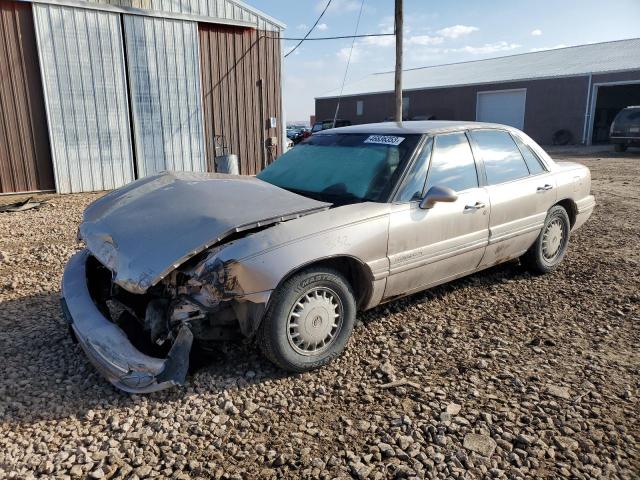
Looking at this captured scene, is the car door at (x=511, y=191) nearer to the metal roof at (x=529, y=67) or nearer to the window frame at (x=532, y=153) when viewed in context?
the window frame at (x=532, y=153)

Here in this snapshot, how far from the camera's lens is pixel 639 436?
2672 mm

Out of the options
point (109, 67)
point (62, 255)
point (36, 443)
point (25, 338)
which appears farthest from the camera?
point (109, 67)

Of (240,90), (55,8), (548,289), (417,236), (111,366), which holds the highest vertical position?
(55,8)

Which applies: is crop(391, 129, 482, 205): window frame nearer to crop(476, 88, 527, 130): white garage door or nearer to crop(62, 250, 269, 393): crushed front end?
crop(62, 250, 269, 393): crushed front end

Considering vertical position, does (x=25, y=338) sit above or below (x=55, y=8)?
below

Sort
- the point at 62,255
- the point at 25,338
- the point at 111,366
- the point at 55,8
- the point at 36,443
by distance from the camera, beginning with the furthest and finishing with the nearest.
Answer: the point at 55,8
the point at 62,255
the point at 25,338
the point at 111,366
the point at 36,443

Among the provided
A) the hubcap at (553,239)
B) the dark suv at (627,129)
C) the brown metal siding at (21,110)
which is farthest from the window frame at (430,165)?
the dark suv at (627,129)

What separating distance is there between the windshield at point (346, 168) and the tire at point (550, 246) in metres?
1.94

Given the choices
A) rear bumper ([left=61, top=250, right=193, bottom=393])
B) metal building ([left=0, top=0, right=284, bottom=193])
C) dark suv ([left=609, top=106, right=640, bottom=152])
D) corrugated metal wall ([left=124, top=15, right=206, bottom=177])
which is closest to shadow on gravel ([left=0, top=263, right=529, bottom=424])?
rear bumper ([left=61, top=250, right=193, bottom=393])

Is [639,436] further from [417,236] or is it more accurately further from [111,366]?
[111,366]

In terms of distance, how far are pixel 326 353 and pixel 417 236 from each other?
3.62 ft

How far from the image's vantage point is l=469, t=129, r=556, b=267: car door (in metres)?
4.41

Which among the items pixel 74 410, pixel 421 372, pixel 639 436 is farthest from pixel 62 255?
pixel 639 436

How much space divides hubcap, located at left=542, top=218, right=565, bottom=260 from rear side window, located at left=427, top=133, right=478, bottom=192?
137cm
